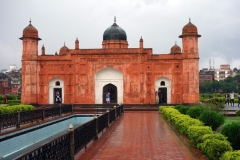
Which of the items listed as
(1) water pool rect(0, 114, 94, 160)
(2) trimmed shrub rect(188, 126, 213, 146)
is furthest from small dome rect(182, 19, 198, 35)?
(2) trimmed shrub rect(188, 126, 213, 146)

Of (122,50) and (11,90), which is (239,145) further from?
(11,90)

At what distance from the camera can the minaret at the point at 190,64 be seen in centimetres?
2284

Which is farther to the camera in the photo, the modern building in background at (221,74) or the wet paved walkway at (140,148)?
the modern building in background at (221,74)

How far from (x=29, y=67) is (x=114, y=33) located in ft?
24.9

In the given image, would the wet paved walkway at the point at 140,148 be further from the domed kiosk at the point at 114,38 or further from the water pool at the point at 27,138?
the domed kiosk at the point at 114,38

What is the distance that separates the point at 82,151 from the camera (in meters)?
7.36

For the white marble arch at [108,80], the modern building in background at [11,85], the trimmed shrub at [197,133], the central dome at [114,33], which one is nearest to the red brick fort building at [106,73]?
the white marble arch at [108,80]

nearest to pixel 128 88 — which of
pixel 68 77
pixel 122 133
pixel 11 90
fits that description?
pixel 68 77

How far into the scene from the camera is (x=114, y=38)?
26844 millimetres

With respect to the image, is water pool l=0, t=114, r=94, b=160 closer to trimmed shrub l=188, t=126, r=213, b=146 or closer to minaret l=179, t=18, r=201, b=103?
trimmed shrub l=188, t=126, r=213, b=146

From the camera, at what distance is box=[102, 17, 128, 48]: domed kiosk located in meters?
26.7

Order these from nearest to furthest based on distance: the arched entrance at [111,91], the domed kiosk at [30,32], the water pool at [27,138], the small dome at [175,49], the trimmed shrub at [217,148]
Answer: the trimmed shrub at [217,148] < the water pool at [27,138] < the domed kiosk at [30,32] < the arched entrance at [111,91] < the small dome at [175,49]

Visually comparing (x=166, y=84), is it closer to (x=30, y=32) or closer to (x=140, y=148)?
(x=30, y=32)

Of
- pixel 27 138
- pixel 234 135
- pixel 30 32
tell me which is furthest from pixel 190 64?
pixel 234 135
